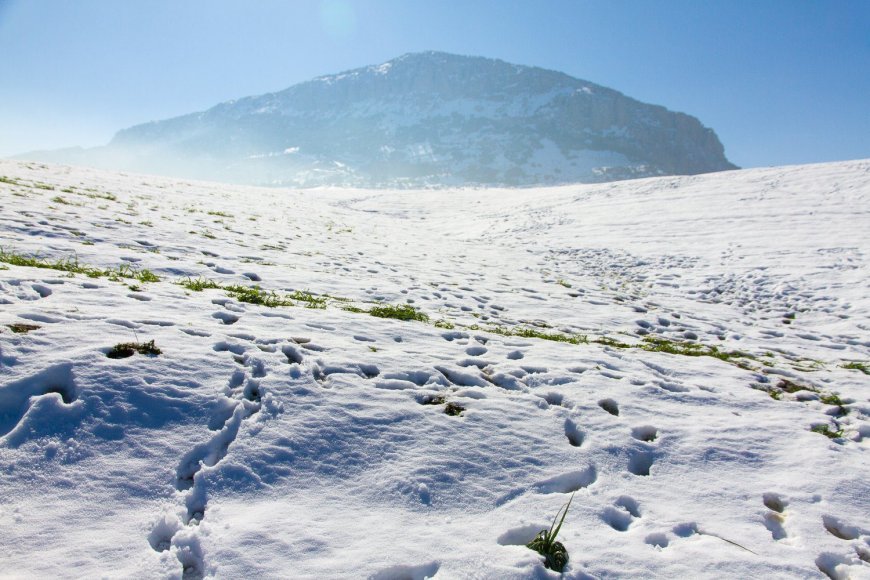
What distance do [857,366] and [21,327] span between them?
13592 millimetres

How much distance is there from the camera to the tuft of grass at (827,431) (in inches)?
220

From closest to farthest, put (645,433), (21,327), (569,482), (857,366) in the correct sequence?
(569,482) < (21,327) < (645,433) < (857,366)

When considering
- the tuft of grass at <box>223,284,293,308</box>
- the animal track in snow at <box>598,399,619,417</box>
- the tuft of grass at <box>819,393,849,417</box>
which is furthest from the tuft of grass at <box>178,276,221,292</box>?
the tuft of grass at <box>819,393,849,417</box>

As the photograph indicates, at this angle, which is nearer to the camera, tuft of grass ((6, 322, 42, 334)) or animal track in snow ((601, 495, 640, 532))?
animal track in snow ((601, 495, 640, 532))

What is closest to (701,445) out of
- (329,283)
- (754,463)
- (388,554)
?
(754,463)

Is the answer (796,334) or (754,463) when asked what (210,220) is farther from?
(796,334)

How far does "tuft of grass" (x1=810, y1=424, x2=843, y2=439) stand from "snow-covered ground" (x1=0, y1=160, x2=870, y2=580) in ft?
0.16

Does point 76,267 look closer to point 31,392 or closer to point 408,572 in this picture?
point 31,392

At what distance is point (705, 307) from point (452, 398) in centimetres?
1202

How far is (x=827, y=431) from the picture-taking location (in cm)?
571

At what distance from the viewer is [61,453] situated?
11.8 feet

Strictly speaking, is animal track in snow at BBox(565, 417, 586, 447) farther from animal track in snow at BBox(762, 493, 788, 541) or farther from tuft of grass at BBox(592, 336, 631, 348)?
tuft of grass at BBox(592, 336, 631, 348)

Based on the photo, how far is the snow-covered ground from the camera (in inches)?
128

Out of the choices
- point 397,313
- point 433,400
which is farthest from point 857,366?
point 397,313
